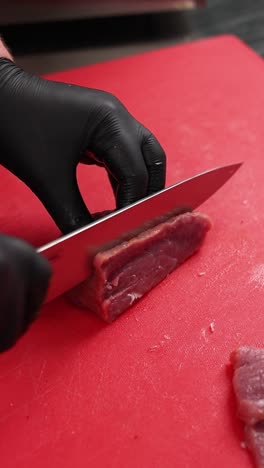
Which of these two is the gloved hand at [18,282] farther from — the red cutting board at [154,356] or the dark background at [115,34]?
the dark background at [115,34]

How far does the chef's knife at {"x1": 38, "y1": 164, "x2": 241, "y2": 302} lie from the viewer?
2.03 metres

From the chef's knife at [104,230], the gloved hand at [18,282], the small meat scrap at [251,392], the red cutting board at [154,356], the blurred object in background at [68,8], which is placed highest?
the blurred object in background at [68,8]

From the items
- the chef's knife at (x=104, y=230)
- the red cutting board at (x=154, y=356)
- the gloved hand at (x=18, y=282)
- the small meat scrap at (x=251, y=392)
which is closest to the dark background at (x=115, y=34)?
the red cutting board at (x=154, y=356)

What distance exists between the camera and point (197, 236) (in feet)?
8.48

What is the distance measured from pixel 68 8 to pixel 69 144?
127 inches

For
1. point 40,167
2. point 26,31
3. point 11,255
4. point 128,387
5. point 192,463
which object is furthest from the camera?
point 26,31

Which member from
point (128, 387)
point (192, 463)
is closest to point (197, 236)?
point (128, 387)

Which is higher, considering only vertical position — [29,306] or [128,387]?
[29,306]

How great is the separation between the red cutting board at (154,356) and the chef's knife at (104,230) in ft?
0.95

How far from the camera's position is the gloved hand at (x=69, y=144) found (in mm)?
2396

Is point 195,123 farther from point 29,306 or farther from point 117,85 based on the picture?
point 29,306

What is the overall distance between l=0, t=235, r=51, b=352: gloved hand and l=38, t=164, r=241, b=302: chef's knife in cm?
23

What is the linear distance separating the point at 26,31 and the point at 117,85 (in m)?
2.27

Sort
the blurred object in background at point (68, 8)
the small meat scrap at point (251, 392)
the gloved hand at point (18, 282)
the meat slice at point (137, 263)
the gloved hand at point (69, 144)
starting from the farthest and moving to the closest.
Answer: the blurred object in background at point (68, 8) < the gloved hand at point (69, 144) < the meat slice at point (137, 263) < the small meat scrap at point (251, 392) < the gloved hand at point (18, 282)
